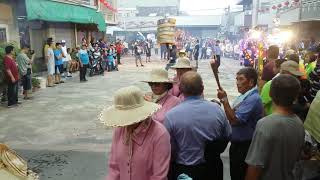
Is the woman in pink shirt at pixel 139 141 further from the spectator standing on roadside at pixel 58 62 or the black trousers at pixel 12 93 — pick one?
the spectator standing on roadside at pixel 58 62

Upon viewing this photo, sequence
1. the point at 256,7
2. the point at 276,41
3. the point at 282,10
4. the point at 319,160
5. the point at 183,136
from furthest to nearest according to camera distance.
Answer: the point at 256,7 < the point at 282,10 < the point at 276,41 < the point at 319,160 < the point at 183,136

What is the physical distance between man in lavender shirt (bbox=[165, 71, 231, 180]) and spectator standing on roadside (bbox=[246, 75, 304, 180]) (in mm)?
490

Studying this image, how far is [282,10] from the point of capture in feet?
86.1

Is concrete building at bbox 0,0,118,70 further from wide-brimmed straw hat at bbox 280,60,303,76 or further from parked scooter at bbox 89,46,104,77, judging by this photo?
wide-brimmed straw hat at bbox 280,60,303,76

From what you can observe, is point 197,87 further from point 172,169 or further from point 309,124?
point 309,124

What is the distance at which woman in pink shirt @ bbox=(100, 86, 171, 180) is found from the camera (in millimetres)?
2711

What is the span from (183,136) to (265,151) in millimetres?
733

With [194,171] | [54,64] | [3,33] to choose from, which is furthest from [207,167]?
[3,33]

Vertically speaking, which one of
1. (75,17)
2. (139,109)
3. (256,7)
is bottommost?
(139,109)

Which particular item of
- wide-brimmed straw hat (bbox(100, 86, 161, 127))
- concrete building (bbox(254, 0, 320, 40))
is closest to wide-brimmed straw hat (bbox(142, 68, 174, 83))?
wide-brimmed straw hat (bbox(100, 86, 161, 127))

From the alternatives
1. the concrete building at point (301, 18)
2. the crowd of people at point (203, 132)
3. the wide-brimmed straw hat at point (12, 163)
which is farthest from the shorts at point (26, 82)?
the concrete building at point (301, 18)

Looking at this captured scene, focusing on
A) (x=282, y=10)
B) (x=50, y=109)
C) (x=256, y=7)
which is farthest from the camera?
(x=256, y=7)

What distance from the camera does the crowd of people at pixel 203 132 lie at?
8.91 ft

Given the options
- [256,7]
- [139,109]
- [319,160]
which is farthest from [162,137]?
[256,7]
